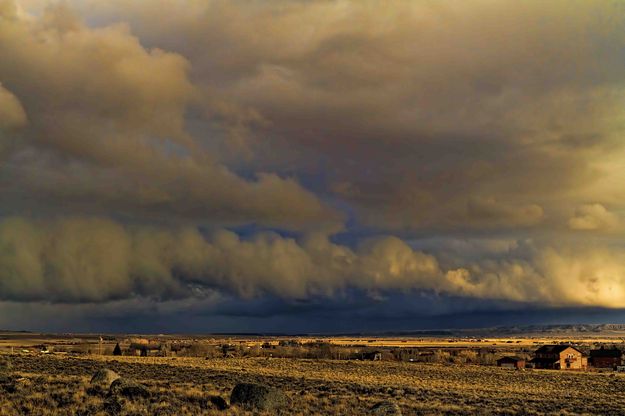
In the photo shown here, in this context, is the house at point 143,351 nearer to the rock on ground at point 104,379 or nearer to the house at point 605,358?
the rock on ground at point 104,379

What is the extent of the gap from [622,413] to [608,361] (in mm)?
95208

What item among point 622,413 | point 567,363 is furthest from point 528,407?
point 567,363

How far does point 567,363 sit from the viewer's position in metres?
114

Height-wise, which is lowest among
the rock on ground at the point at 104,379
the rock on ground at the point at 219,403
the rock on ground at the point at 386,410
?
the rock on ground at the point at 386,410

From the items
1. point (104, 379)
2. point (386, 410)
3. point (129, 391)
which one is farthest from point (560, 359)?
point (129, 391)

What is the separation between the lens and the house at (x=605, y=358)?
124 m

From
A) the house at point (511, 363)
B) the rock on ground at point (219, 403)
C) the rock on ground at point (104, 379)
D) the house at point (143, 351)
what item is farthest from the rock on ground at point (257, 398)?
the house at point (143, 351)

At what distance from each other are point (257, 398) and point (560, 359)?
3798 inches

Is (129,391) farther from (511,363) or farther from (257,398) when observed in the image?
(511,363)

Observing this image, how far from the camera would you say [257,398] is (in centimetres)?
3117

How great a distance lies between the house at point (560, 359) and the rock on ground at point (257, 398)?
93.4m

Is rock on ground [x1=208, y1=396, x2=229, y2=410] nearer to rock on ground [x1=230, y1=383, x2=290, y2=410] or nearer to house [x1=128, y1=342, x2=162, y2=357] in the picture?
rock on ground [x1=230, y1=383, x2=290, y2=410]

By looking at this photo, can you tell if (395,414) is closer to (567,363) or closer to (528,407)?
(528,407)

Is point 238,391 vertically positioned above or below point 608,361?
above
